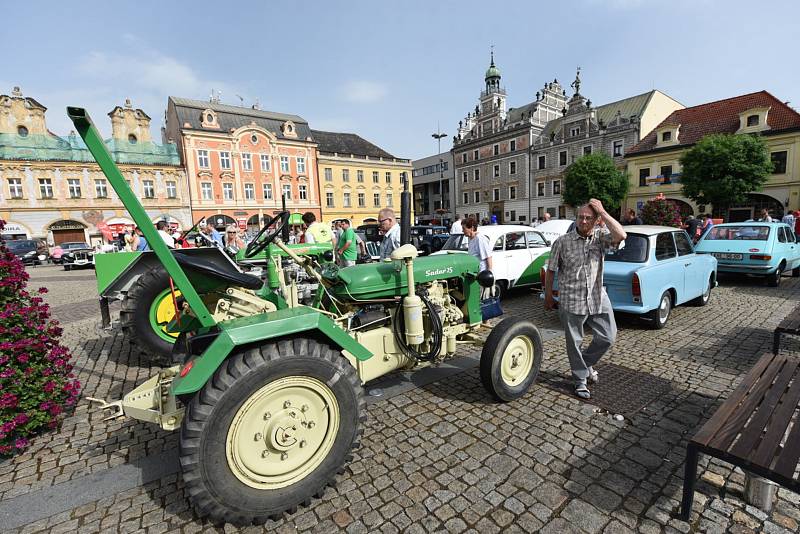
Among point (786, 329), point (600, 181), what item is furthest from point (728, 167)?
point (786, 329)

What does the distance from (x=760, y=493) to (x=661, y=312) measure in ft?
12.7

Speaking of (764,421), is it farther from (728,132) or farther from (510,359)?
(728,132)

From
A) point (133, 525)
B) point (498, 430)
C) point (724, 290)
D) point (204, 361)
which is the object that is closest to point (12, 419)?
point (133, 525)

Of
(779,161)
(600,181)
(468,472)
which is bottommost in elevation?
(468,472)

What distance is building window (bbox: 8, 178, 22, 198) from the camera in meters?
29.6

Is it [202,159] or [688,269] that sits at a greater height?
[202,159]

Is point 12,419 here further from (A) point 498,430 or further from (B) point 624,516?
(B) point 624,516

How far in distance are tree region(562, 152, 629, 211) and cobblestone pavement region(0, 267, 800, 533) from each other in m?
31.4

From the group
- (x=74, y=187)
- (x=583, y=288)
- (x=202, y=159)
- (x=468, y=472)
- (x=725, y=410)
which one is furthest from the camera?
(x=202, y=159)

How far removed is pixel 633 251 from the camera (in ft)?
18.0

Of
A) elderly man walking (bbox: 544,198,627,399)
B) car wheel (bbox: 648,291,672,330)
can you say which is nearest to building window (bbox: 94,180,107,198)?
elderly man walking (bbox: 544,198,627,399)

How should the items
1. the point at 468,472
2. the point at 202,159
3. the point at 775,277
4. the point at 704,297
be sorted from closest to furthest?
the point at 468,472 < the point at 704,297 < the point at 775,277 < the point at 202,159

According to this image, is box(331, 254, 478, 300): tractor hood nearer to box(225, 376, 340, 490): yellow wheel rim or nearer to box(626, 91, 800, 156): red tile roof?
box(225, 376, 340, 490): yellow wheel rim

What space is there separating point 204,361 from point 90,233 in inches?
1578
